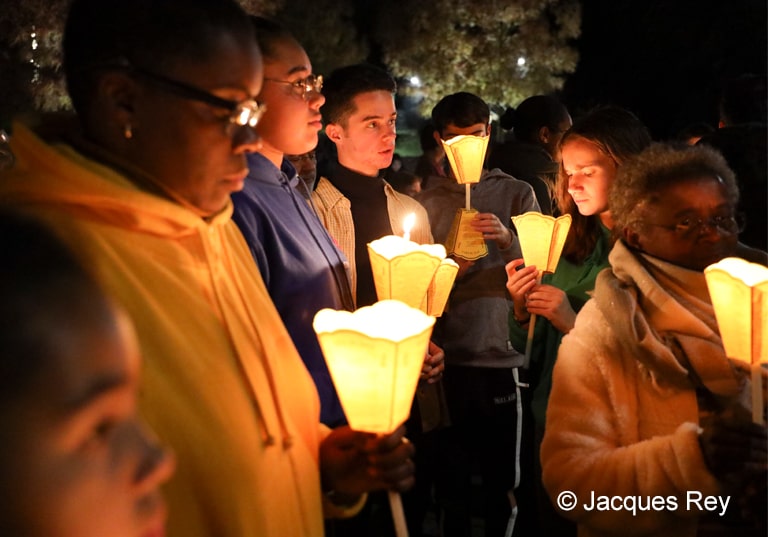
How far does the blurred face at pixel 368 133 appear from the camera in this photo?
12.3 feet

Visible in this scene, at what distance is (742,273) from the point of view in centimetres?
203

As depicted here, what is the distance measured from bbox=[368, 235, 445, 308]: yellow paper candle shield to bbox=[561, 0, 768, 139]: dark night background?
57.5 feet

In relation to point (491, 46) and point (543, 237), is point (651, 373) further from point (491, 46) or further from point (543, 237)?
point (491, 46)

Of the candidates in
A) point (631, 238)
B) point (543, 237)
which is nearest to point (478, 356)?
point (543, 237)

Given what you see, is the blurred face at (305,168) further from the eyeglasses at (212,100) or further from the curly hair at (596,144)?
the eyeglasses at (212,100)

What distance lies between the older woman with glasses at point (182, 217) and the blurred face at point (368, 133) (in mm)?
2145

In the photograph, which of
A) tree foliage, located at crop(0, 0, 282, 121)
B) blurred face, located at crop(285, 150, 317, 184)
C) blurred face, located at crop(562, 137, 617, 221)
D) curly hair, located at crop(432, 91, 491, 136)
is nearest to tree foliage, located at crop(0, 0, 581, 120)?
tree foliage, located at crop(0, 0, 282, 121)

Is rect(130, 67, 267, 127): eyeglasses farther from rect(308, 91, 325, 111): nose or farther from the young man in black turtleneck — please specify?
the young man in black turtleneck

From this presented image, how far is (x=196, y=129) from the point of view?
152 cm

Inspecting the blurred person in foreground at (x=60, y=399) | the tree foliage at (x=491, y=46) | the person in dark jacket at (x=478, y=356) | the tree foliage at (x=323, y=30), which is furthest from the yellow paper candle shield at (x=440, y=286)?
the tree foliage at (x=323, y=30)

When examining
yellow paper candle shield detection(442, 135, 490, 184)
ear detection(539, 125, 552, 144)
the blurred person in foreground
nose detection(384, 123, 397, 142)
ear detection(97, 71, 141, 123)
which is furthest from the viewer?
ear detection(539, 125, 552, 144)

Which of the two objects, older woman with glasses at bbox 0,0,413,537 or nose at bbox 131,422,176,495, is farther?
older woman with glasses at bbox 0,0,413,537

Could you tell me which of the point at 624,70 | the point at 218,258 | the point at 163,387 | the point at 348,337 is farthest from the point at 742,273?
the point at 624,70

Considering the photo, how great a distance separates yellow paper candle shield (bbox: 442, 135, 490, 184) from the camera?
3895 mm
